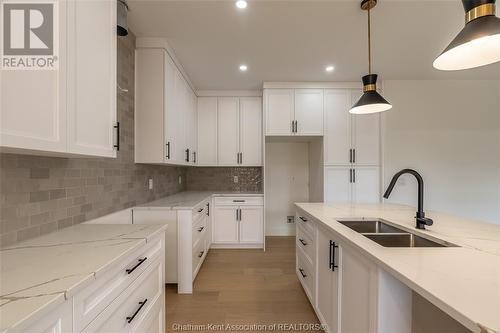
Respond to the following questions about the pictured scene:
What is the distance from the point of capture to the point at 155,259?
54.0 inches

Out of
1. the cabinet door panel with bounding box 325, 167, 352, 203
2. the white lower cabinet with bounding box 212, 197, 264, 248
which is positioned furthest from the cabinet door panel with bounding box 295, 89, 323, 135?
the white lower cabinet with bounding box 212, 197, 264, 248

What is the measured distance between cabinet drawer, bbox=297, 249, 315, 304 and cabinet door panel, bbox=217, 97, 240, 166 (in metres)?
2.05

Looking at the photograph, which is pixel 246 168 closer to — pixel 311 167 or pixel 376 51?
pixel 311 167

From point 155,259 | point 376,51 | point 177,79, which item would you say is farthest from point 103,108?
point 376,51

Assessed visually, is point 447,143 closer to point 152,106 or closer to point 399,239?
point 399,239

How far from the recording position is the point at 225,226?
3561 mm

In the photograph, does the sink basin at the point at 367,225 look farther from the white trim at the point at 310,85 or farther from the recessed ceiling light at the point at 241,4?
the white trim at the point at 310,85

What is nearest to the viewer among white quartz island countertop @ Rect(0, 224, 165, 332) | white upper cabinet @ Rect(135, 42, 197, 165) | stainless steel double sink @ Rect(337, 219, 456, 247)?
white quartz island countertop @ Rect(0, 224, 165, 332)

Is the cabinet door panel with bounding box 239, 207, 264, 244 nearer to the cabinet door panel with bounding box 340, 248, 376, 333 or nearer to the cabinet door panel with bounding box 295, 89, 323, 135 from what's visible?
the cabinet door panel with bounding box 295, 89, 323, 135

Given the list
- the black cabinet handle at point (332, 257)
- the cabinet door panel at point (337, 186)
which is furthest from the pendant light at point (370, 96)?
the cabinet door panel at point (337, 186)

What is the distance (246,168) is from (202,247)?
1.74 metres

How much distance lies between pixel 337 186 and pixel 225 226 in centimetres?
186

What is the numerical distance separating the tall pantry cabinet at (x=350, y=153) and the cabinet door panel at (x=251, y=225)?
1.09 meters

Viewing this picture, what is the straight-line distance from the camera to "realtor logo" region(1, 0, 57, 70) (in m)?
0.85
